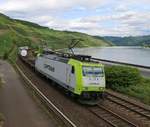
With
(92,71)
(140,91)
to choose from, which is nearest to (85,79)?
(92,71)

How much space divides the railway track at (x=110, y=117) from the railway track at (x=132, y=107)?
1250mm

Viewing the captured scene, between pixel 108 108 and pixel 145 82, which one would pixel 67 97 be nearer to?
pixel 108 108

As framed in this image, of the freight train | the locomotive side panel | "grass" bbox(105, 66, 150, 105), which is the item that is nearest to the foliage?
"grass" bbox(105, 66, 150, 105)

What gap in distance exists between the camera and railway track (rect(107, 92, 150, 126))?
901 inches

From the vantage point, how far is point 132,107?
26328mm

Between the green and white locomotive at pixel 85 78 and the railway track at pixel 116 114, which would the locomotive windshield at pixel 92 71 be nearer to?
the green and white locomotive at pixel 85 78

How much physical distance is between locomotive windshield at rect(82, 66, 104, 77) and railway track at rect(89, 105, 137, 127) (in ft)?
7.82

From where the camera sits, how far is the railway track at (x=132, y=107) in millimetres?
22897

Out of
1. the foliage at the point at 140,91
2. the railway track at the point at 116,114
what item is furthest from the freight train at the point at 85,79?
the foliage at the point at 140,91

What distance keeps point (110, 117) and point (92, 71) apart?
17.1ft

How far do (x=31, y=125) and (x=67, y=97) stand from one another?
1082 centimetres

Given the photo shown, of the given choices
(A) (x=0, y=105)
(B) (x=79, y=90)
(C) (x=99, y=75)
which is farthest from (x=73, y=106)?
(A) (x=0, y=105)

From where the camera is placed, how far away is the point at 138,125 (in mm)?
20953

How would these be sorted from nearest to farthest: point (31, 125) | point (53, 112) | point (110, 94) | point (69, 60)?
1. point (31, 125)
2. point (53, 112)
3. point (69, 60)
4. point (110, 94)
